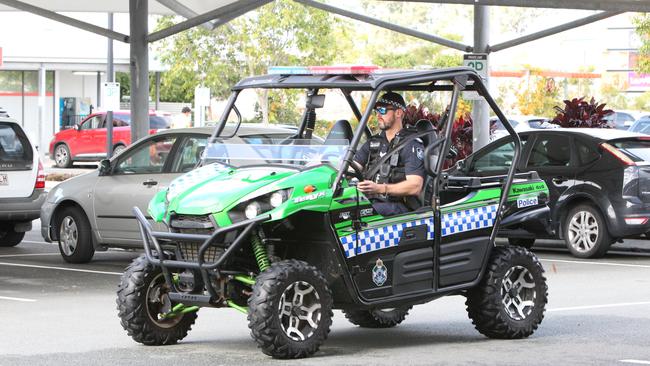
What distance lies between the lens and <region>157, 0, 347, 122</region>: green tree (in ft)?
157

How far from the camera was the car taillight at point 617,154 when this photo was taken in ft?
54.9

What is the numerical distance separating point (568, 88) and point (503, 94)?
54.1ft

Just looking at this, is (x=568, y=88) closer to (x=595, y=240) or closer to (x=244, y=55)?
(x=244, y=55)

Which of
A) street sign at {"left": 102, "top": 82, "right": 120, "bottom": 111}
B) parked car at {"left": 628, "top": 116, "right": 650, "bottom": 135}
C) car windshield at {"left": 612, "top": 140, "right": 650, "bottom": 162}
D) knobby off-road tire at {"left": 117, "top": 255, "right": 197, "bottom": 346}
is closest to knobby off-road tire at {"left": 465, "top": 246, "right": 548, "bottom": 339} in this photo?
knobby off-road tire at {"left": 117, "top": 255, "right": 197, "bottom": 346}

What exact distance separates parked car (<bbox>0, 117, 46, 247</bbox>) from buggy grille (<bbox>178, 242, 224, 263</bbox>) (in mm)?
9387

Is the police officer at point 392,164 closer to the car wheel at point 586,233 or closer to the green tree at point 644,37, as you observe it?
the car wheel at point 586,233

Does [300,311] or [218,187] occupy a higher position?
[218,187]

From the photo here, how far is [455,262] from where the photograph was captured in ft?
31.9

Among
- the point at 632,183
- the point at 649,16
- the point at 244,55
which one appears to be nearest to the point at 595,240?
the point at 632,183

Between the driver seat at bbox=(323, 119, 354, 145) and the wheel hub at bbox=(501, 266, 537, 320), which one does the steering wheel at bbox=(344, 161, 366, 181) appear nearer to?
the driver seat at bbox=(323, 119, 354, 145)

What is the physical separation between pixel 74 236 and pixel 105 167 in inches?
41.8

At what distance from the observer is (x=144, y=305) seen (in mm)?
9172

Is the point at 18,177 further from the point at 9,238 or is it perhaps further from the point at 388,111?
the point at 388,111

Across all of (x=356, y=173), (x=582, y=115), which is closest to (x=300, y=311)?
(x=356, y=173)
